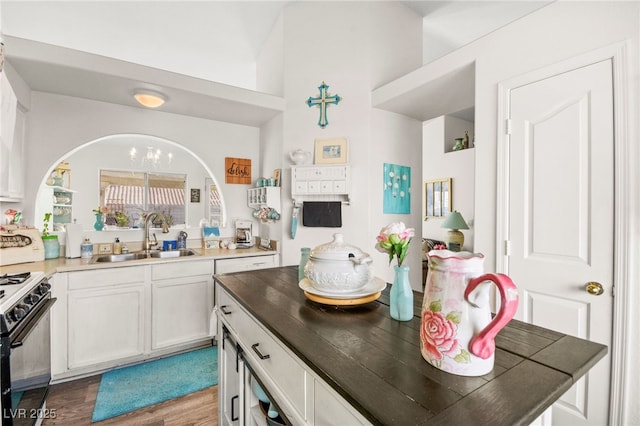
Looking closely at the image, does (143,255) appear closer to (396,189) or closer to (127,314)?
(127,314)

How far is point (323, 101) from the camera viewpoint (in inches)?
113

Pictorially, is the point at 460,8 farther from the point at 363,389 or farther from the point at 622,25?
the point at 363,389

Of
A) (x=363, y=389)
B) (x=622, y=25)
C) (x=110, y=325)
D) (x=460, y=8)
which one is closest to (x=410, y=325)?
(x=363, y=389)

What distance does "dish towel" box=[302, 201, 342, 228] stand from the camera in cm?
280

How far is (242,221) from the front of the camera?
3.45 meters

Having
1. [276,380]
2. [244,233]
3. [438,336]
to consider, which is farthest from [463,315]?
[244,233]

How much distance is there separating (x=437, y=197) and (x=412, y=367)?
456 cm

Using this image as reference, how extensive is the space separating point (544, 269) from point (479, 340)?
1363mm

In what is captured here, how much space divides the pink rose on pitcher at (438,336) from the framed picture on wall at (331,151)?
220 centimetres

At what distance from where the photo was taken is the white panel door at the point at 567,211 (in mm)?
1443

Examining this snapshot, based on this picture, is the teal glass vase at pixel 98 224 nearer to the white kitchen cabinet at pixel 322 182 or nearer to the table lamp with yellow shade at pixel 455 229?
the white kitchen cabinet at pixel 322 182

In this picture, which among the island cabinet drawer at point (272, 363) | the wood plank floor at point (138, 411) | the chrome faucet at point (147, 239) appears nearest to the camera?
the island cabinet drawer at point (272, 363)

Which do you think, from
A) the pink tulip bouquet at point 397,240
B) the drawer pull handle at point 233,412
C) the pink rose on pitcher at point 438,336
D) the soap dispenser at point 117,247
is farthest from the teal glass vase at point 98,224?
the pink rose on pitcher at point 438,336

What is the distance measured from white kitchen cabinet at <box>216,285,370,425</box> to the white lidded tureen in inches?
11.3
